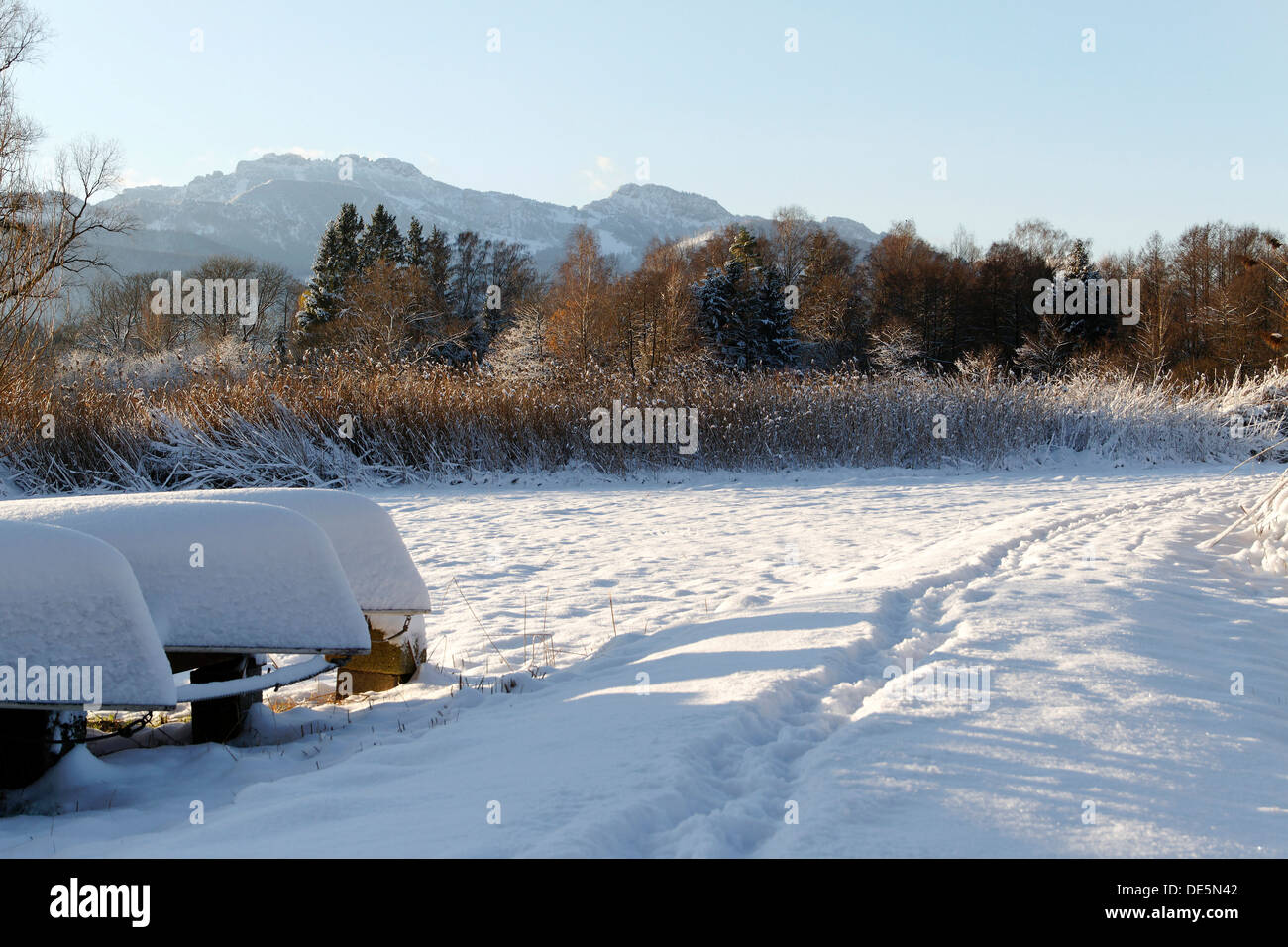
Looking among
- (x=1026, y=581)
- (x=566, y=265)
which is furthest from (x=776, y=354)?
(x=1026, y=581)

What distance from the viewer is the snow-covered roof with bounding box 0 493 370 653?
2719 mm

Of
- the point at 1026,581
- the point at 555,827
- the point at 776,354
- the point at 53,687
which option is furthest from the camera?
the point at 776,354

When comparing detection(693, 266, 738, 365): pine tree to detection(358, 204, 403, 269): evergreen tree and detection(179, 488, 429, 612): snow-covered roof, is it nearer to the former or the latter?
detection(358, 204, 403, 269): evergreen tree

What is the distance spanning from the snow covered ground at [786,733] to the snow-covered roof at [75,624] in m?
0.36

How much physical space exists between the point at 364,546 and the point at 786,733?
2090mm

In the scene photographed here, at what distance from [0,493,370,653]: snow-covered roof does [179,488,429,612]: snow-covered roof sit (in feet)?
1.85

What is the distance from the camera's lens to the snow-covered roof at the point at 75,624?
2.20 meters

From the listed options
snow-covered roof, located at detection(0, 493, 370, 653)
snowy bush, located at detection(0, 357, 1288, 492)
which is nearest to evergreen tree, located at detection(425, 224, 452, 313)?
snowy bush, located at detection(0, 357, 1288, 492)

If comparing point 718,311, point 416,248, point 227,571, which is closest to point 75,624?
point 227,571
